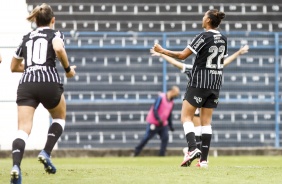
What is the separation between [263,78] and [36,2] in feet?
17.9

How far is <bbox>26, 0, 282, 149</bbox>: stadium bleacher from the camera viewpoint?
22.5 metres

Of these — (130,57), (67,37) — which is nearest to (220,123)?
(130,57)

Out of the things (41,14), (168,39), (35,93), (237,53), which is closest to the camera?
(35,93)

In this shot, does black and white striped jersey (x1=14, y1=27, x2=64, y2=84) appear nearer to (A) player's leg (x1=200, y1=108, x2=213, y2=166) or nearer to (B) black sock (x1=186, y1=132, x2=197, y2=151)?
(B) black sock (x1=186, y1=132, x2=197, y2=151)

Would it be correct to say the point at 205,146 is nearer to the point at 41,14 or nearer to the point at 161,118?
the point at 41,14

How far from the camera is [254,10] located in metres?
23.3

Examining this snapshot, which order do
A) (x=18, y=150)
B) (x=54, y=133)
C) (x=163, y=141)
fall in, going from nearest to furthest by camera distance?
(x=18, y=150) → (x=54, y=133) → (x=163, y=141)

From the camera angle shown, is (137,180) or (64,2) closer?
(137,180)

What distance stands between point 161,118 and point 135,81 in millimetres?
1360

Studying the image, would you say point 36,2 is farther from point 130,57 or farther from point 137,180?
point 137,180

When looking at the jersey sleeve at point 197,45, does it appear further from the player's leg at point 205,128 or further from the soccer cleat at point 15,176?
the soccer cleat at point 15,176

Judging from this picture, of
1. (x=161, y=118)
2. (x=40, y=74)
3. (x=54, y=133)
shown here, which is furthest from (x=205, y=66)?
(x=161, y=118)

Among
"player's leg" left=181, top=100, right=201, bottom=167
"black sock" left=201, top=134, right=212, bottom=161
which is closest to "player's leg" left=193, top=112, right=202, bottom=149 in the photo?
"black sock" left=201, top=134, right=212, bottom=161

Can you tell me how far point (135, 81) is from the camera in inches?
892
